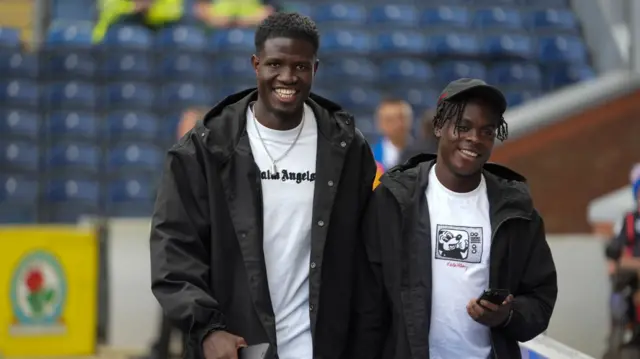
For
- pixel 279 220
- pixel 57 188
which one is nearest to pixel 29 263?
pixel 57 188

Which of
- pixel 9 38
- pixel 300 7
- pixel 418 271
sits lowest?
pixel 418 271

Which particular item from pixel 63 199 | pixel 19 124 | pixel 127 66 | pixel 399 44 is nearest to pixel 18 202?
pixel 63 199

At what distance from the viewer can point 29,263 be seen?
9.66m

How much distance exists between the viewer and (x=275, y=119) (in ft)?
11.9

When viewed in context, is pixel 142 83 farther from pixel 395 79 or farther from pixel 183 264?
pixel 183 264

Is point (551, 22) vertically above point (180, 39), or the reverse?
point (551, 22)

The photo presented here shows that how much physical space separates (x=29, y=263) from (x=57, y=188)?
2.79 meters

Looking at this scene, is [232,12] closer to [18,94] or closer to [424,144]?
[18,94]

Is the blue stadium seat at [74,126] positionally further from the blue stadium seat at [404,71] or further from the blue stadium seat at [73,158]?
the blue stadium seat at [404,71]

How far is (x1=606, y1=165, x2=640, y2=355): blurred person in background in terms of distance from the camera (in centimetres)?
621

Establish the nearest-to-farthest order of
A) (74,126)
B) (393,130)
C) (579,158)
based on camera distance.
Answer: (393,130)
(579,158)
(74,126)

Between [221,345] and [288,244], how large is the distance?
38 centimetres

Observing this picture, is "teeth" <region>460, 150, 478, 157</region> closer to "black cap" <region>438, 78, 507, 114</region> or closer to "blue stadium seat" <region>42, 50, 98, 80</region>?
"black cap" <region>438, 78, 507, 114</region>

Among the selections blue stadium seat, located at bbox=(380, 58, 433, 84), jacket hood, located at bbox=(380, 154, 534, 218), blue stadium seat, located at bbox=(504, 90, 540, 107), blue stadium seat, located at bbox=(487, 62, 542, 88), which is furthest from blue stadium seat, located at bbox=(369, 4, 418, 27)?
jacket hood, located at bbox=(380, 154, 534, 218)
